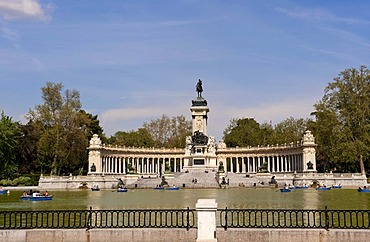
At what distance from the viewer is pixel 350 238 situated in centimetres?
1536

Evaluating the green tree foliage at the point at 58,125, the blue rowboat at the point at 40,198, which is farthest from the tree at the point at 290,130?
→ the blue rowboat at the point at 40,198

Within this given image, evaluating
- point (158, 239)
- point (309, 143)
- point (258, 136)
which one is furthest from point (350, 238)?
point (258, 136)

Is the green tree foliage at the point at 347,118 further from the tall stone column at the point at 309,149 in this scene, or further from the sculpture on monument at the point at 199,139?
the sculpture on monument at the point at 199,139

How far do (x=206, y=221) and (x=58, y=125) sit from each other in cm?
6619

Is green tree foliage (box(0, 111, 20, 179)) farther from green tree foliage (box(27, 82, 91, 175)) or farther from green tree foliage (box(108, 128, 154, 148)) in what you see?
green tree foliage (box(108, 128, 154, 148))

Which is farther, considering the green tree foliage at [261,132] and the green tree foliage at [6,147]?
the green tree foliage at [261,132]

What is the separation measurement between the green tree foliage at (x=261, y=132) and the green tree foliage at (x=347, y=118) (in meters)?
25.6

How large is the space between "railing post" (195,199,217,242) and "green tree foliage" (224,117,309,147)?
8614cm

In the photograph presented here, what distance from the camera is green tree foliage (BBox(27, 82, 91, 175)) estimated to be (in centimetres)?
7757

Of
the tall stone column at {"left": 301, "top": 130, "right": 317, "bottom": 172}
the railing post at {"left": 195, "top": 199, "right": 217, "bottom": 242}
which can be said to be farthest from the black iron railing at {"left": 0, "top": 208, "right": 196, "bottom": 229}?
the tall stone column at {"left": 301, "top": 130, "right": 317, "bottom": 172}

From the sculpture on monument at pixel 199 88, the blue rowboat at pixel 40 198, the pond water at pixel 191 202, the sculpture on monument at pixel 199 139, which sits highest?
the sculpture on monument at pixel 199 88

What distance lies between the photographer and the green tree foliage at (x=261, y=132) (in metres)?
102

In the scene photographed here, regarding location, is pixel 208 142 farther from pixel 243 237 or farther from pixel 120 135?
pixel 243 237

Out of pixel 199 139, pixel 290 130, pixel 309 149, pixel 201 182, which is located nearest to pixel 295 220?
pixel 201 182
